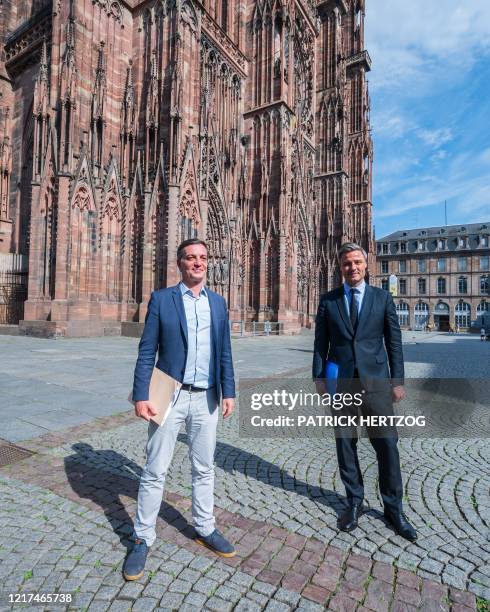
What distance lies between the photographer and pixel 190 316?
2176mm

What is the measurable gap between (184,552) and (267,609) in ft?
1.90

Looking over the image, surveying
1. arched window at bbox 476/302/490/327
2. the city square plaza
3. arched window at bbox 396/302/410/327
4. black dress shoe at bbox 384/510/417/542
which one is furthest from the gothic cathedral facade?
arched window at bbox 396/302/410/327

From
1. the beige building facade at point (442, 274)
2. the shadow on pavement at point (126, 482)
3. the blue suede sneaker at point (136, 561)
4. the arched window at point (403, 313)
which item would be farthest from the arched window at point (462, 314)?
the blue suede sneaker at point (136, 561)

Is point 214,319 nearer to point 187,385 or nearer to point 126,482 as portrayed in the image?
point 187,385

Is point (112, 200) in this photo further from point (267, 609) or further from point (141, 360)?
point (267, 609)

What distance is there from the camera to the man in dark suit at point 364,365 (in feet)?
7.78

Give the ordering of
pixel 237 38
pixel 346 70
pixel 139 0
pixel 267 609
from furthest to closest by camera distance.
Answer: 1. pixel 346 70
2. pixel 237 38
3. pixel 139 0
4. pixel 267 609

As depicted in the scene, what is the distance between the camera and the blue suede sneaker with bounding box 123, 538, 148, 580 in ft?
6.01

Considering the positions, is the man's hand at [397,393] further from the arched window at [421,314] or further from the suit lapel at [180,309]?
the arched window at [421,314]

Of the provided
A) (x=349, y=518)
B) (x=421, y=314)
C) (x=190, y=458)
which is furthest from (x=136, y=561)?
(x=421, y=314)

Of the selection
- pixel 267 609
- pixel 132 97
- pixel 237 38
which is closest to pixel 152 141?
pixel 132 97

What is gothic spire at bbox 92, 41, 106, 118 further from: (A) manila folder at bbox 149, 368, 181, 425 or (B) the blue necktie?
(A) manila folder at bbox 149, 368, 181, 425

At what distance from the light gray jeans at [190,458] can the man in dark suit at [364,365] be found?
2.72ft

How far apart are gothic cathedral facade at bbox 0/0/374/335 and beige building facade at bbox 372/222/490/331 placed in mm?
39604
